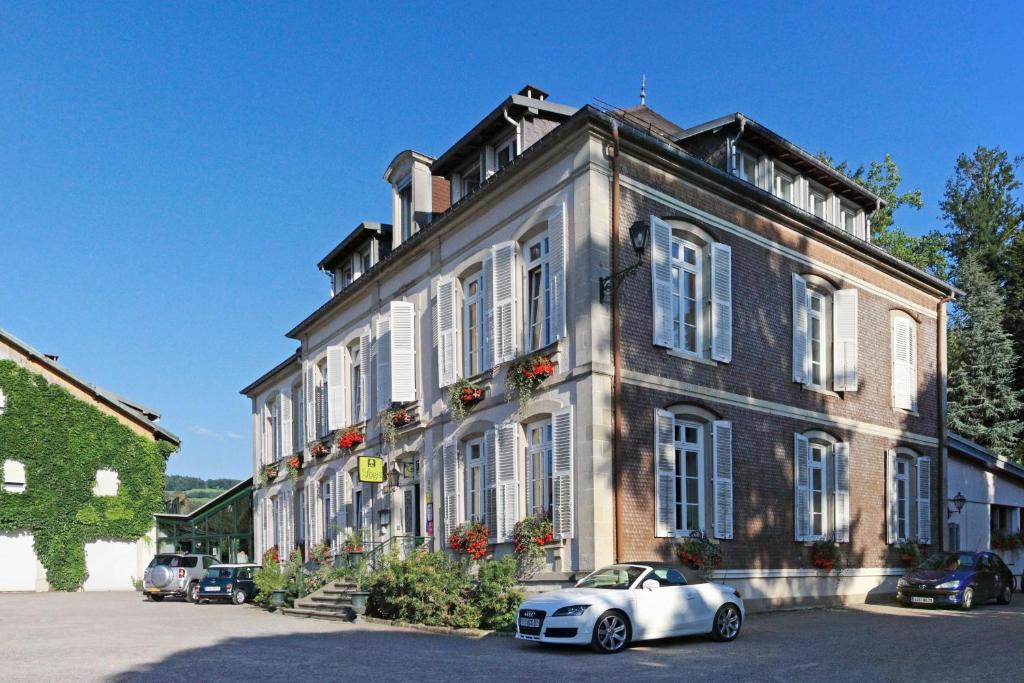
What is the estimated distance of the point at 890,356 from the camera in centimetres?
2439

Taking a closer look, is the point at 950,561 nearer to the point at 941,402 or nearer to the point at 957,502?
the point at 957,502

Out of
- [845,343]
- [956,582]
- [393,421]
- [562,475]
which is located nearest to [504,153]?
[393,421]

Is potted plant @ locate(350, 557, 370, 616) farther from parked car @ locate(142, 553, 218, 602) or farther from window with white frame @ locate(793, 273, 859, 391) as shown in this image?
parked car @ locate(142, 553, 218, 602)

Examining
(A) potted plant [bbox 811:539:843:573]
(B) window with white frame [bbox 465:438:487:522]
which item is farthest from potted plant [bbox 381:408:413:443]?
(A) potted plant [bbox 811:539:843:573]

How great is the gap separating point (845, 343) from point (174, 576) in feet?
66.3

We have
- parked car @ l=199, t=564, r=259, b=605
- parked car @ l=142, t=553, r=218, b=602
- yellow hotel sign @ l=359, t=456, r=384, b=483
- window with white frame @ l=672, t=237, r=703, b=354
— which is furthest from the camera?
parked car @ l=142, t=553, r=218, b=602

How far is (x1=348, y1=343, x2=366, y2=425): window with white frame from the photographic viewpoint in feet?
90.5

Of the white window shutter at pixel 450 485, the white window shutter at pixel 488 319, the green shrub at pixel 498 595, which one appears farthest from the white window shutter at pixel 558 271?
the white window shutter at pixel 450 485

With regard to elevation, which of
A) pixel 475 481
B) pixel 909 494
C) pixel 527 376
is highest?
pixel 527 376

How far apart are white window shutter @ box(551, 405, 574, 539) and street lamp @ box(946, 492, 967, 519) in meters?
13.0

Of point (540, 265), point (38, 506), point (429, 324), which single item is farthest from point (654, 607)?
point (38, 506)

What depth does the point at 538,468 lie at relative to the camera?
18531 millimetres

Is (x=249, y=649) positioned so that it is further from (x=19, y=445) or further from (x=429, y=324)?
(x=19, y=445)

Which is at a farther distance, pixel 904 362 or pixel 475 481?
pixel 904 362
